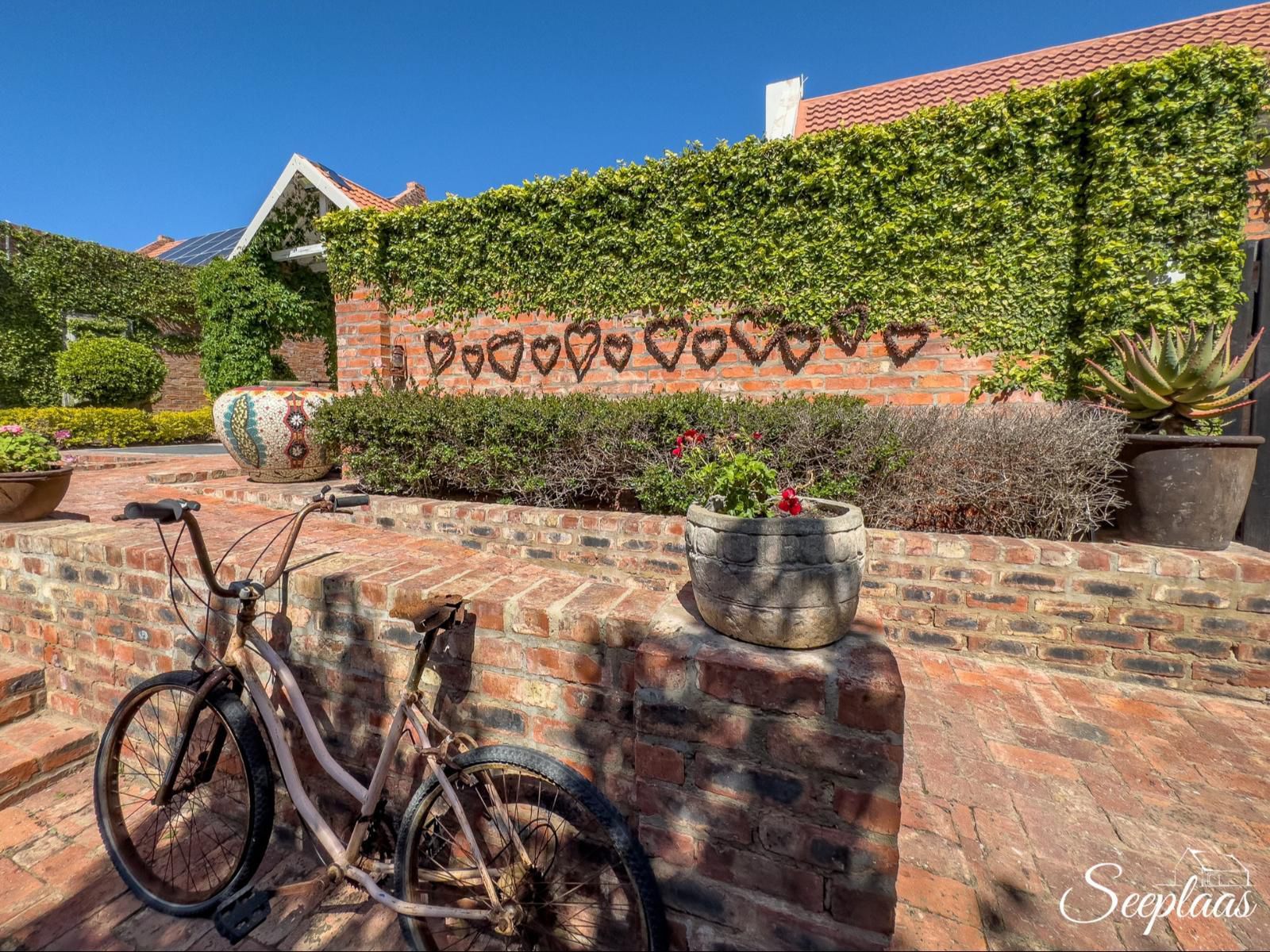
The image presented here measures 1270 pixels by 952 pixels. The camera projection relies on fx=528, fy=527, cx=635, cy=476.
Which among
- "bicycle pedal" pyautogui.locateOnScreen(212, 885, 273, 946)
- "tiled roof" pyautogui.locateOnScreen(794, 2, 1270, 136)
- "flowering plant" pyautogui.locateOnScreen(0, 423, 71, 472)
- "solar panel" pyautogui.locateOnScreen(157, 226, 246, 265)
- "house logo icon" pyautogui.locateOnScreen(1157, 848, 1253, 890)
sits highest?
"solar panel" pyautogui.locateOnScreen(157, 226, 246, 265)

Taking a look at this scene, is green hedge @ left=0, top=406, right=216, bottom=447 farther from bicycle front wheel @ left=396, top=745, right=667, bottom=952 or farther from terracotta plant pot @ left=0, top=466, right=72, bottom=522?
bicycle front wheel @ left=396, top=745, right=667, bottom=952

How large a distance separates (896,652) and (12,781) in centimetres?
A: 381

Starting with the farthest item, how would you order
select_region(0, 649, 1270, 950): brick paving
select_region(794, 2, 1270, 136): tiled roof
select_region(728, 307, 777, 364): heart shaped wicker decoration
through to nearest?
select_region(794, 2, 1270, 136): tiled roof, select_region(728, 307, 777, 364): heart shaped wicker decoration, select_region(0, 649, 1270, 950): brick paving

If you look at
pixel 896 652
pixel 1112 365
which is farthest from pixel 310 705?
pixel 1112 365

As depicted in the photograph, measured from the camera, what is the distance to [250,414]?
14.2 feet

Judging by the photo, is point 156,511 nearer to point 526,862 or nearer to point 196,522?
point 196,522

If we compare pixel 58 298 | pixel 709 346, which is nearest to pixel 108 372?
pixel 58 298

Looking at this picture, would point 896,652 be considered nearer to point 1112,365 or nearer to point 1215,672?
point 1215,672

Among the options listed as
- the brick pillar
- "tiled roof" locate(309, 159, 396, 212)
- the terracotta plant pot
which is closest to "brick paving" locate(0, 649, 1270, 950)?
the terracotta plant pot

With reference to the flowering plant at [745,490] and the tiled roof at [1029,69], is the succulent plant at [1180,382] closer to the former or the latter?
the flowering plant at [745,490]

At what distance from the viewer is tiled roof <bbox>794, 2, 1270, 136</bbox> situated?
605cm

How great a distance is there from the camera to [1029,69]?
677 centimetres

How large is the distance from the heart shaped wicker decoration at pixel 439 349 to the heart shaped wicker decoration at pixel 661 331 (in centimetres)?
203

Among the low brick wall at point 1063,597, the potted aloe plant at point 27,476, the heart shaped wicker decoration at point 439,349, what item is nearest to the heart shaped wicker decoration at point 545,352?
the heart shaped wicker decoration at point 439,349
